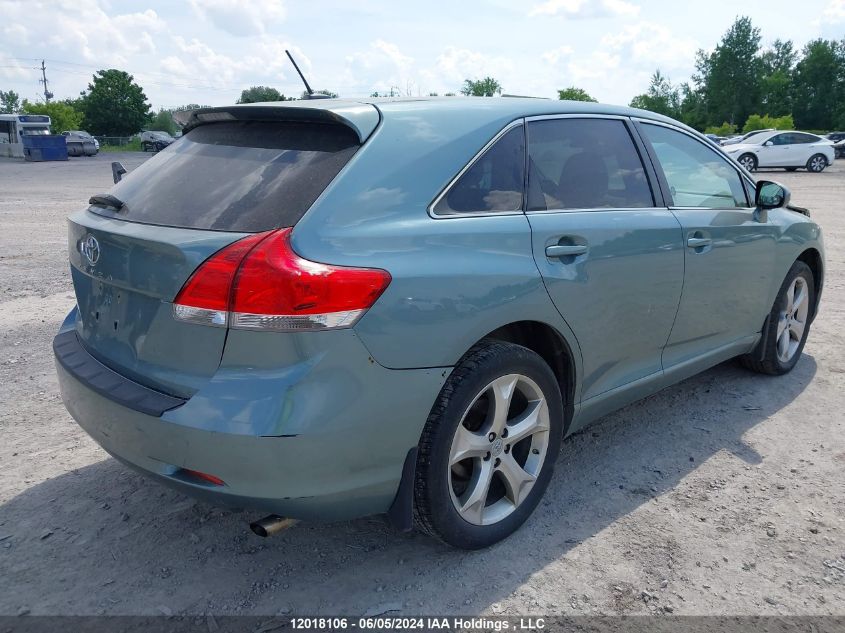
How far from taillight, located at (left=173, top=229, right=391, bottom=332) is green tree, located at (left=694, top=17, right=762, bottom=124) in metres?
90.1

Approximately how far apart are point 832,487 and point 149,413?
301 centimetres

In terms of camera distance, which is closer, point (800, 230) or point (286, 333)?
point (286, 333)

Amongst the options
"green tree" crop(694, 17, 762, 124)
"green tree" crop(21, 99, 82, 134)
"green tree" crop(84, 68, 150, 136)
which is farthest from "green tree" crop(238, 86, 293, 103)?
"green tree" crop(694, 17, 762, 124)

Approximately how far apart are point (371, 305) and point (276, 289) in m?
0.30

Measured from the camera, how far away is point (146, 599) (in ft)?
8.46

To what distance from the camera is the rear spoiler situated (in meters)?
2.59

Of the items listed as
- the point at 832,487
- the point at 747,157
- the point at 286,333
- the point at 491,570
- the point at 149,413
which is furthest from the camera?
the point at 747,157

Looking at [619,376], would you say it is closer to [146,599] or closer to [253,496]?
[253,496]

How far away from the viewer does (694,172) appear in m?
4.04

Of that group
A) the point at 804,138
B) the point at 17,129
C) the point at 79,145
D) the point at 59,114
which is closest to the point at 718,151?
the point at 804,138

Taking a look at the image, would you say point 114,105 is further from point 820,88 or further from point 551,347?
point 551,347

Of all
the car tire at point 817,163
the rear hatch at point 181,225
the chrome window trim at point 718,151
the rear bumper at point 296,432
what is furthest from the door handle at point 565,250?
the car tire at point 817,163

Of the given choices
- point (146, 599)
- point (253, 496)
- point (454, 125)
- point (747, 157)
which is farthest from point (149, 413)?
point (747, 157)

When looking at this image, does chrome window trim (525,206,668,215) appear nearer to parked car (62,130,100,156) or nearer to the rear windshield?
the rear windshield
